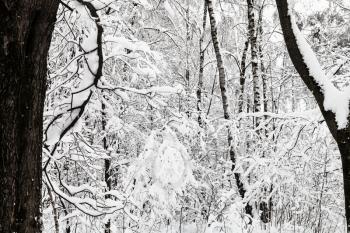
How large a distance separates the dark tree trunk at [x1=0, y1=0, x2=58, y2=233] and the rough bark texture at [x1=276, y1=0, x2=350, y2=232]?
A: 2.63m

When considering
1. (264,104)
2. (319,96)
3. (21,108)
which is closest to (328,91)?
(319,96)

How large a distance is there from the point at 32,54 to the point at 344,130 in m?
2.79

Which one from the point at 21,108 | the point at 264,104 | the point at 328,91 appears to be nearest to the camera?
the point at 21,108

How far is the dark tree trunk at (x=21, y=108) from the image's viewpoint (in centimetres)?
185

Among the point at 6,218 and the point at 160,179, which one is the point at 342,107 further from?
the point at 6,218

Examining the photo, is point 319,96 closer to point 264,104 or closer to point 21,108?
point 21,108

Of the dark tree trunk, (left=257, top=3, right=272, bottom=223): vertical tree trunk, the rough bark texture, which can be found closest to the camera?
the dark tree trunk

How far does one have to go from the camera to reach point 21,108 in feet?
6.32

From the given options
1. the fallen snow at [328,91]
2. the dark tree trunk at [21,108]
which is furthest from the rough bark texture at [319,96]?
the dark tree trunk at [21,108]

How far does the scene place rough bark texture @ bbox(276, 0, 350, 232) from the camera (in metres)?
3.67

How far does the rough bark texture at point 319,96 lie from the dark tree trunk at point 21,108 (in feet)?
8.63

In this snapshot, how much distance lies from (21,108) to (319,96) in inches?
112

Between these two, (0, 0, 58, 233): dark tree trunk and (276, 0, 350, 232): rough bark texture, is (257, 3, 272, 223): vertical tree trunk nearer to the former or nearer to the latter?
(276, 0, 350, 232): rough bark texture

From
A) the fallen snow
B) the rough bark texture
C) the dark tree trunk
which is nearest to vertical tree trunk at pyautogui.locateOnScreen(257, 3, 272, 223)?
the rough bark texture
